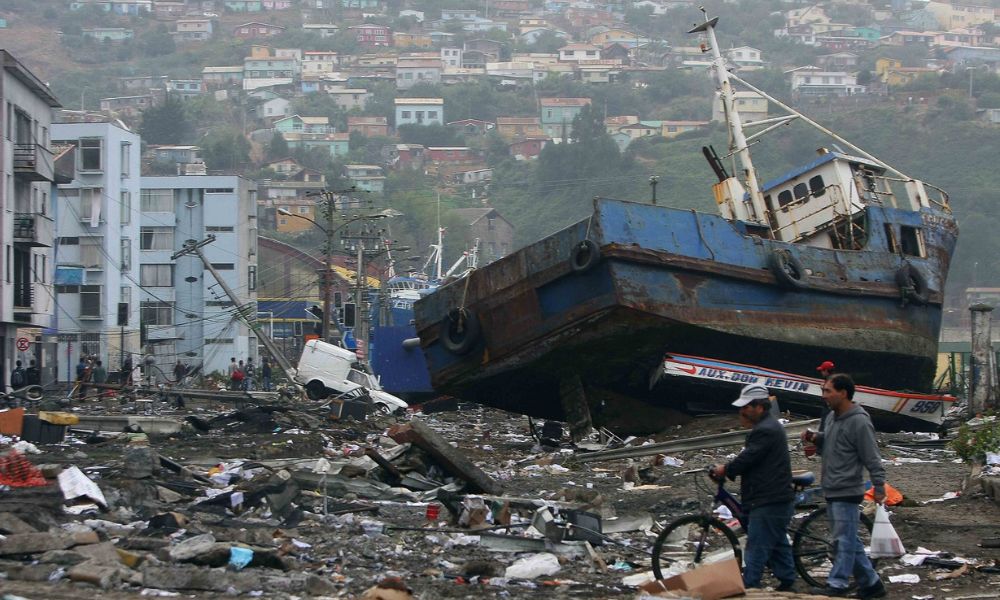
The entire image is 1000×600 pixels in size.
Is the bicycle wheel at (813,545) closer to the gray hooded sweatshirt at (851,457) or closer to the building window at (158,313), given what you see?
the gray hooded sweatshirt at (851,457)

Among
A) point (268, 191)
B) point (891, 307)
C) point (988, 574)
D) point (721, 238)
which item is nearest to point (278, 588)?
point (988, 574)

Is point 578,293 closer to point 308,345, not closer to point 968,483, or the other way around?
point 968,483

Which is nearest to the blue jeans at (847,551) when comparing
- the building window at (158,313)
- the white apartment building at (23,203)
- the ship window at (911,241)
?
the ship window at (911,241)

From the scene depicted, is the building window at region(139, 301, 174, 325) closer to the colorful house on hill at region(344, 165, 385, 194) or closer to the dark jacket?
the dark jacket

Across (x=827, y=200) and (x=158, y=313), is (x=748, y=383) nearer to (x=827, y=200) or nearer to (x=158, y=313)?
(x=827, y=200)

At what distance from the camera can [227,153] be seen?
12838 cm

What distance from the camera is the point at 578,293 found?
715 inches

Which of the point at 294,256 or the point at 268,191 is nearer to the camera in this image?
the point at 294,256

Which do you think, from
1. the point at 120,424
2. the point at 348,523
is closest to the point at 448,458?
the point at 348,523

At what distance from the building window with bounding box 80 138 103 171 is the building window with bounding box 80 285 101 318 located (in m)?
4.56

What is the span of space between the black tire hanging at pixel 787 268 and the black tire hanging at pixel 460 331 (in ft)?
14.1

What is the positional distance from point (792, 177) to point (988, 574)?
15.1 metres

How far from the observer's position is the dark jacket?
7.69m

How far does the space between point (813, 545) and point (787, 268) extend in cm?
1179
